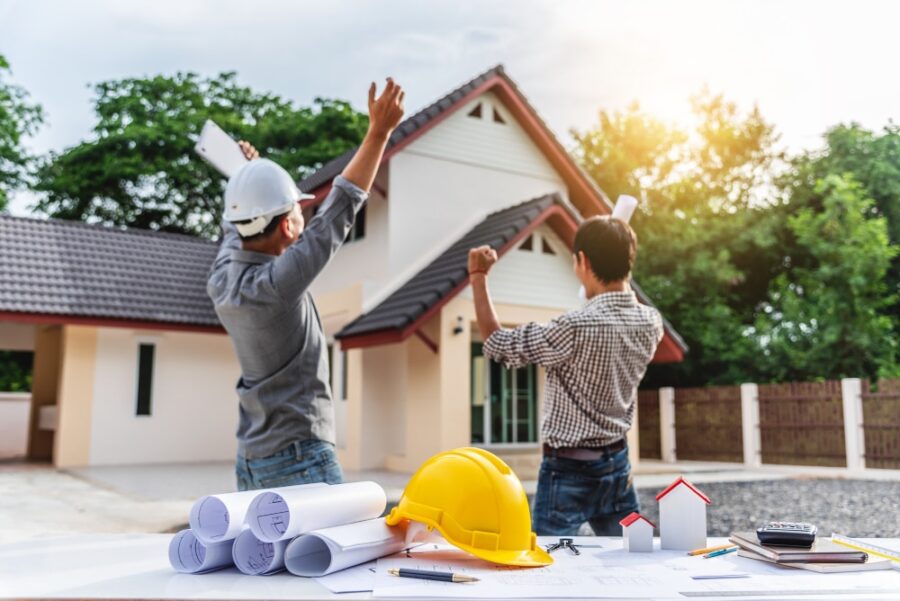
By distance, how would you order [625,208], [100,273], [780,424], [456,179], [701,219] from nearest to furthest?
[625,208] < [456,179] < [100,273] < [780,424] < [701,219]

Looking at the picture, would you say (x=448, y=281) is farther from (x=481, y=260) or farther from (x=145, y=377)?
(x=481, y=260)

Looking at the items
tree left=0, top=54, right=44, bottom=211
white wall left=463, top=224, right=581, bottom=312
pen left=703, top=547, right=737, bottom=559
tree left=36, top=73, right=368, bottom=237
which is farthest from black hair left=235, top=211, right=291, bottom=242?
tree left=0, top=54, right=44, bottom=211

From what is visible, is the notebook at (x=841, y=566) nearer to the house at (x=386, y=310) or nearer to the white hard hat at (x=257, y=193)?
the white hard hat at (x=257, y=193)

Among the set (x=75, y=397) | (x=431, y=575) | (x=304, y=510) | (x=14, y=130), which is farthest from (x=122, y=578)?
(x=14, y=130)

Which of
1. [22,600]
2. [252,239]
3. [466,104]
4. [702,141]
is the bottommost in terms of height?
[22,600]

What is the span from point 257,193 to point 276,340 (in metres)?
0.40

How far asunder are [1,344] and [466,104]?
9.92 m

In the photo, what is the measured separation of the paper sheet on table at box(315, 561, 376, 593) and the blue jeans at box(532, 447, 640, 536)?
110cm

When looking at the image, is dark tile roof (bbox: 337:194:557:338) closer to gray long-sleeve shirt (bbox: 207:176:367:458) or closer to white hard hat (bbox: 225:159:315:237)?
gray long-sleeve shirt (bbox: 207:176:367:458)

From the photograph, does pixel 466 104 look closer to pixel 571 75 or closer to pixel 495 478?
pixel 571 75

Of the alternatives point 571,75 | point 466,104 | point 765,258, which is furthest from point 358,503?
point 765,258

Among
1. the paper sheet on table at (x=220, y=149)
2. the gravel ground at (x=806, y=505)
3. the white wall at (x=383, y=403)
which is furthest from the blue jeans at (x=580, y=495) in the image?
the white wall at (x=383, y=403)

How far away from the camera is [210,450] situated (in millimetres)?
13867

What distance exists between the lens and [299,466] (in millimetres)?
2234
